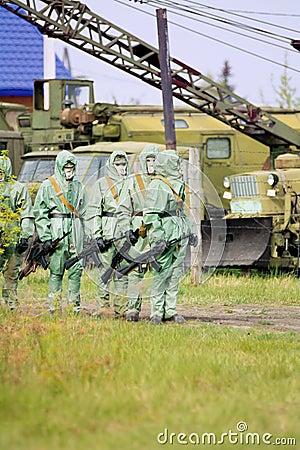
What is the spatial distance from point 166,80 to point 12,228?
6.37m

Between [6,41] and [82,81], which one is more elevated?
[6,41]

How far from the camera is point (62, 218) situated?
13.6 metres

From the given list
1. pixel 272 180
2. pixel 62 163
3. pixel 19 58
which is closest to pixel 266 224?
pixel 272 180

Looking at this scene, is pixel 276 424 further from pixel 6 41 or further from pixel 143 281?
pixel 6 41

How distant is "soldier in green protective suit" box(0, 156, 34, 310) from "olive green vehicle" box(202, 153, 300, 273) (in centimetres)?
510

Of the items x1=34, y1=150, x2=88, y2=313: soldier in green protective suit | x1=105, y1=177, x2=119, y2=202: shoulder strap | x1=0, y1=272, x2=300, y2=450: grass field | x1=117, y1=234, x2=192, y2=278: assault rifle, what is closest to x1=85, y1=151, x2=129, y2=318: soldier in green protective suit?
x1=105, y1=177, x2=119, y2=202: shoulder strap

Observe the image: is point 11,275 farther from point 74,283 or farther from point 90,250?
point 90,250

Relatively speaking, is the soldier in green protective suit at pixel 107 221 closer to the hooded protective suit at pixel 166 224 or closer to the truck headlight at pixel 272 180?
the hooded protective suit at pixel 166 224

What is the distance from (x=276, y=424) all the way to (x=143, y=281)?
21.3 ft

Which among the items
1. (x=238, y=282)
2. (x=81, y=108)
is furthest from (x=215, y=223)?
(x=81, y=108)

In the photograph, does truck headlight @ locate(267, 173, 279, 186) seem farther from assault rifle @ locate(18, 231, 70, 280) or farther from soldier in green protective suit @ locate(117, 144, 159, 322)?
soldier in green protective suit @ locate(117, 144, 159, 322)

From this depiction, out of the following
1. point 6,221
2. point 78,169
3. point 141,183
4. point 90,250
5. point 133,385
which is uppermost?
point 78,169

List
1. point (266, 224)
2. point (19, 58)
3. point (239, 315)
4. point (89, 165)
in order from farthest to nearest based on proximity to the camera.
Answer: point (19, 58)
point (89, 165)
point (266, 224)
point (239, 315)

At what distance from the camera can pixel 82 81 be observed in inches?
1004
